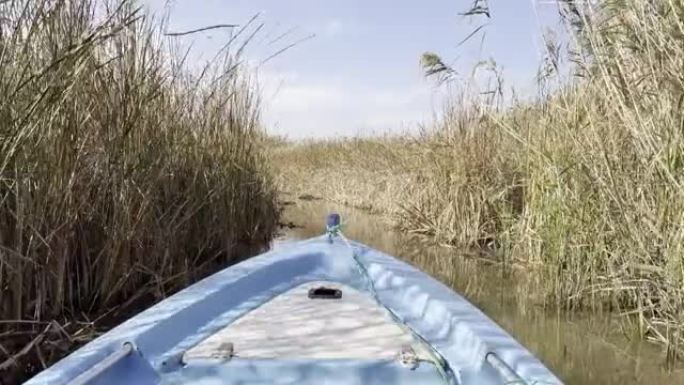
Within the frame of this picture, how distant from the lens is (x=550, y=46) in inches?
154

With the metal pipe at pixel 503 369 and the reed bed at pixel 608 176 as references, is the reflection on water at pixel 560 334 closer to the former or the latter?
the reed bed at pixel 608 176

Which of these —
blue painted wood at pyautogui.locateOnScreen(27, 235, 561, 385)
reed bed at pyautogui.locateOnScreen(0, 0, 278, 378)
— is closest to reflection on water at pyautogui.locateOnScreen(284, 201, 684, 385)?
blue painted wood at pyautogui.locateOnScreen(27, 235, 561, 385)

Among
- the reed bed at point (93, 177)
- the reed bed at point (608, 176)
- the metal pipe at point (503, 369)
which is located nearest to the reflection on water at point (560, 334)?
the reed bed at point (608, 176)

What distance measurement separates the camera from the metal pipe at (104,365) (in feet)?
4.43

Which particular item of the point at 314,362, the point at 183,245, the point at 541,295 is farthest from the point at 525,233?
the point at 314,362

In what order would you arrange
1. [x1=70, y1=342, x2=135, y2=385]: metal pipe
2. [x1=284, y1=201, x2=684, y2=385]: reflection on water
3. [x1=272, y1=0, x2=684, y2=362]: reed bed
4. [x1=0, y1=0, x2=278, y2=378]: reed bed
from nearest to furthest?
[x1=70, y1=342, x2=135, y2=385]: metal pipe < [x1=0, y1=0, x2=278, y2=378]: reed bed < [x1=284, y1=201, x2=684, y2=385]: reflection on water < [x1=272, y1=0, x2=684, y2=362]: reed bed

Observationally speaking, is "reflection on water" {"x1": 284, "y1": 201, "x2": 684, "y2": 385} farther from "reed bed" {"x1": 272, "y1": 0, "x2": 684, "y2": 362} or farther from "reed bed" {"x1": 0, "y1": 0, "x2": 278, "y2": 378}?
"reed bed" {"x1": 0, "y1": 0, "x2": 278, "y2": 378}

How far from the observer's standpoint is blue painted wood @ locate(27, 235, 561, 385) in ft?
5.14

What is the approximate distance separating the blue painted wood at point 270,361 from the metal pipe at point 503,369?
1 centimetres

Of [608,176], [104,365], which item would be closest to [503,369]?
[104,365]

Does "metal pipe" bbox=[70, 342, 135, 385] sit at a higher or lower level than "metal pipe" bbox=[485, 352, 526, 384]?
higher

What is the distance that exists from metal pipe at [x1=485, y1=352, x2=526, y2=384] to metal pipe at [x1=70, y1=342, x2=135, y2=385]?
2.76 ft

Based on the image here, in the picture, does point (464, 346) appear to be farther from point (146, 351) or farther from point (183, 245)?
point (183, 245)

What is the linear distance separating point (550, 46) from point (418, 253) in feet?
7.55
